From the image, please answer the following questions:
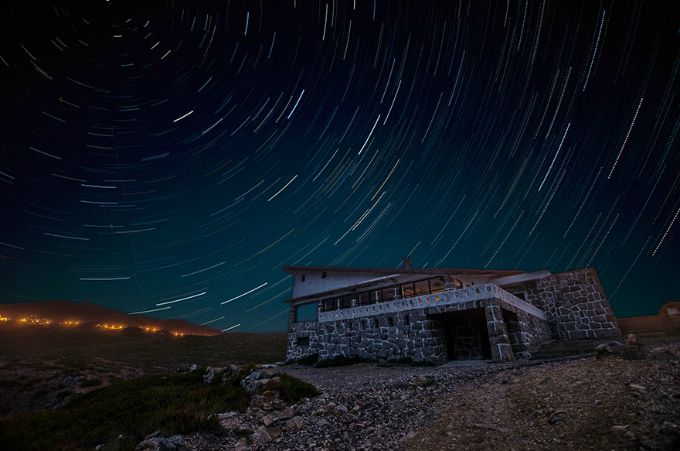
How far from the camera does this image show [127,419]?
10828mm

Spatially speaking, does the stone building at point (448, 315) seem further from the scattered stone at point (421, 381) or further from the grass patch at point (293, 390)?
the grass patch at point (293, 390)

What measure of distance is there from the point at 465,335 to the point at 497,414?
1470 centimetres

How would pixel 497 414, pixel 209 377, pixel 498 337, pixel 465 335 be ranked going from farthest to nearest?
pixel 465 335, pixel 498 337, pixel 209 377, pixel 497 414

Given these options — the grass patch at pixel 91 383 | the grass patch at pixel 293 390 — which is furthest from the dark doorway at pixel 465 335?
the grass patch at pixel 91 383

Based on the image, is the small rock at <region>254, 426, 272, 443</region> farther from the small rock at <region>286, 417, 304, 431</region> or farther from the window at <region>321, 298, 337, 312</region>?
the window at <region>321, 298, 337, 312</region>

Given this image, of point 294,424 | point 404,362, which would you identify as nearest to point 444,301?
point 404,362

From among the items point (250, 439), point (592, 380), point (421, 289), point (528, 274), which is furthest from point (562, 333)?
point (250, 439)

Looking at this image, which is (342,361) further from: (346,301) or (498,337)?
(498,337)

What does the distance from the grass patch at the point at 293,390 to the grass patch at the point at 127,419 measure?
1349 mm

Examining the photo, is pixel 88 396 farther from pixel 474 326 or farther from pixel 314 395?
pixel 474 326

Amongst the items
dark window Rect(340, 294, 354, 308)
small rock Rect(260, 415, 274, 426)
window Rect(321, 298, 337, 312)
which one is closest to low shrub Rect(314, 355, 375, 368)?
dark window Rect(340, 294, 354, 308)

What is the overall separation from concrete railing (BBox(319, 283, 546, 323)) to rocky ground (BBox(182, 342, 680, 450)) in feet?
20.6

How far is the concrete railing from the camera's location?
17.1 metres

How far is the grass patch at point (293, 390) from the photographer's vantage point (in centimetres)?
1122
